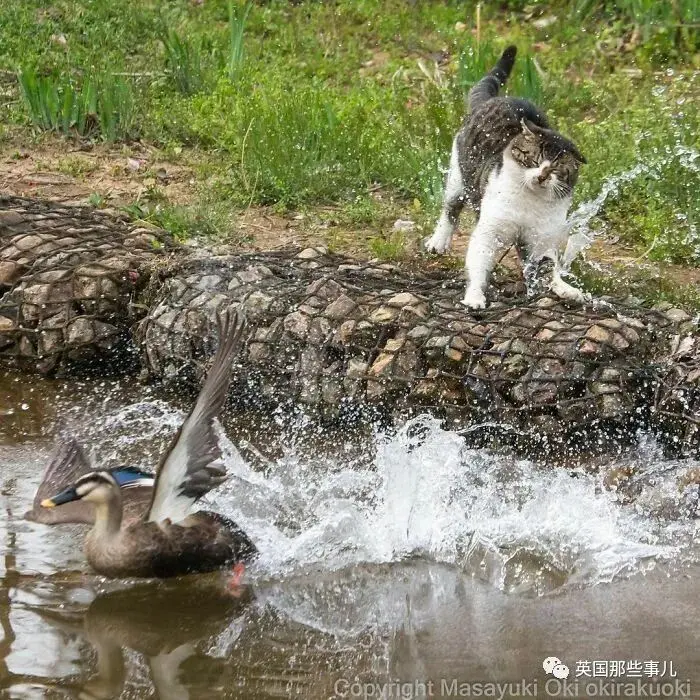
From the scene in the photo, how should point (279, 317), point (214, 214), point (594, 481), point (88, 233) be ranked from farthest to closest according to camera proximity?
point (214, 214)
point (88, 233)
point (279, 317)
point (594, 481)

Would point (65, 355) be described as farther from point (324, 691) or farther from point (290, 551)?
point (324, 691)

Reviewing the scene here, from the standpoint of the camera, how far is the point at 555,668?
145 inches

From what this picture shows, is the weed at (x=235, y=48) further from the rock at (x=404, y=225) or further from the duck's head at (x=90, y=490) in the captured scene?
the duck's head at (x=90, y=490)

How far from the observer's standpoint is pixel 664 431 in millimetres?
5125

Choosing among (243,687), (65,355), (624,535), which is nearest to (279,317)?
(65,355)

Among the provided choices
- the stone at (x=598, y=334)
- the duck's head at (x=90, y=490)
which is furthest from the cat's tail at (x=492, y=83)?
the duck's head at (x=90, y=490)

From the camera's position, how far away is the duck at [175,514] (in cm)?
396

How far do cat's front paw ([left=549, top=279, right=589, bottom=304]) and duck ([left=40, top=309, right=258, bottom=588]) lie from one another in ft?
6.29

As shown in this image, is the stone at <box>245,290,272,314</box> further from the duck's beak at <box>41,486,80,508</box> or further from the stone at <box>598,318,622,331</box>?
the duck's beak at <box>41,486,80,508</box>

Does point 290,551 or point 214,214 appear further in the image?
point 214,214

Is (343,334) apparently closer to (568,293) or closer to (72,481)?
(568,293)

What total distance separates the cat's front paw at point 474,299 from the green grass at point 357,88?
99cm

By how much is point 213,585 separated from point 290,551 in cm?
32

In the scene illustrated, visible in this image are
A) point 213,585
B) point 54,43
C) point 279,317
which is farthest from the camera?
point 54,43
